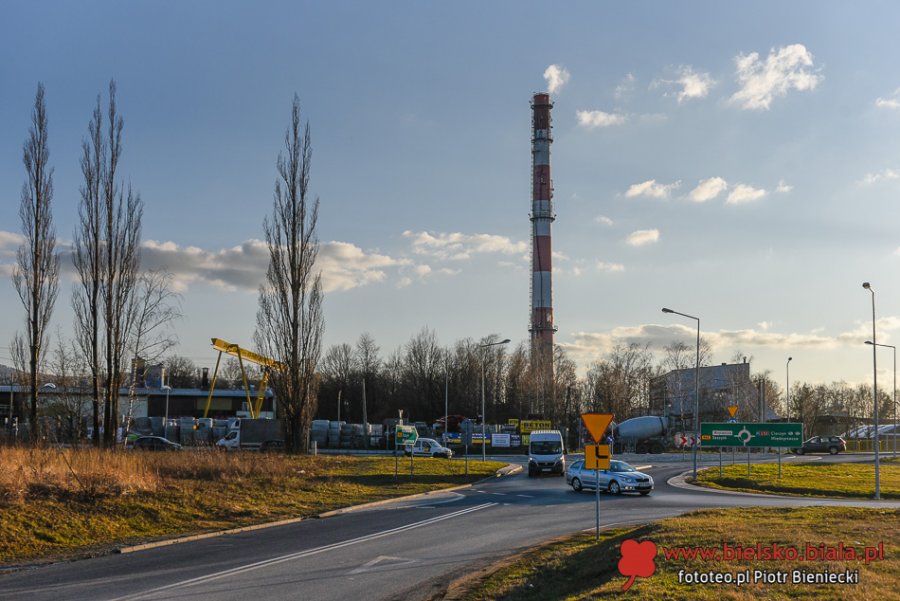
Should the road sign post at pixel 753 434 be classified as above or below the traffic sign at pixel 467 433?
A: above

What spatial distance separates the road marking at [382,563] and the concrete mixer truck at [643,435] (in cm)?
5805

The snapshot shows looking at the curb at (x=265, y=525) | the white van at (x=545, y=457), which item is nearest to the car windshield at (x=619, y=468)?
the curb at (x=265, y=525)

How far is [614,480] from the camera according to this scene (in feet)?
102

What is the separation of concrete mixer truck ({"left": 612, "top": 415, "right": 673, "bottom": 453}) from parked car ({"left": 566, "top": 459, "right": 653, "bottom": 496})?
39354 mm

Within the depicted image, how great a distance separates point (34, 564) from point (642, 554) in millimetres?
11322

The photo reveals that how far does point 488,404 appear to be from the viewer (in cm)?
10931

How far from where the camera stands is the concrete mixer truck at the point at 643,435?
71438 millimetres

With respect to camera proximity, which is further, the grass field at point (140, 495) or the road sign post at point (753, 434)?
the road sign post at point (753, 434)

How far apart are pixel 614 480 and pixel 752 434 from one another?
12.7m

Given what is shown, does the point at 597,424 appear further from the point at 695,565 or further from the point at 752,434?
the point at 752,434

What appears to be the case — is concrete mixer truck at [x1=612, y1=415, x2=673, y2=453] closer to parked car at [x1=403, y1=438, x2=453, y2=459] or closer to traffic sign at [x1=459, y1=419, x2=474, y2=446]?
traffic sign at [x1=459, y1=419, x2=474, y2=446]

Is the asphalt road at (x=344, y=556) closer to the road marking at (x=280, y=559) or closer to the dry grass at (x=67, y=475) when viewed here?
the road marking at (x=280, y=559)

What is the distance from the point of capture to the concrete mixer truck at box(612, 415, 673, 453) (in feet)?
234

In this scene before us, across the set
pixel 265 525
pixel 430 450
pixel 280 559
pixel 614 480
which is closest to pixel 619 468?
pixel 614 480
